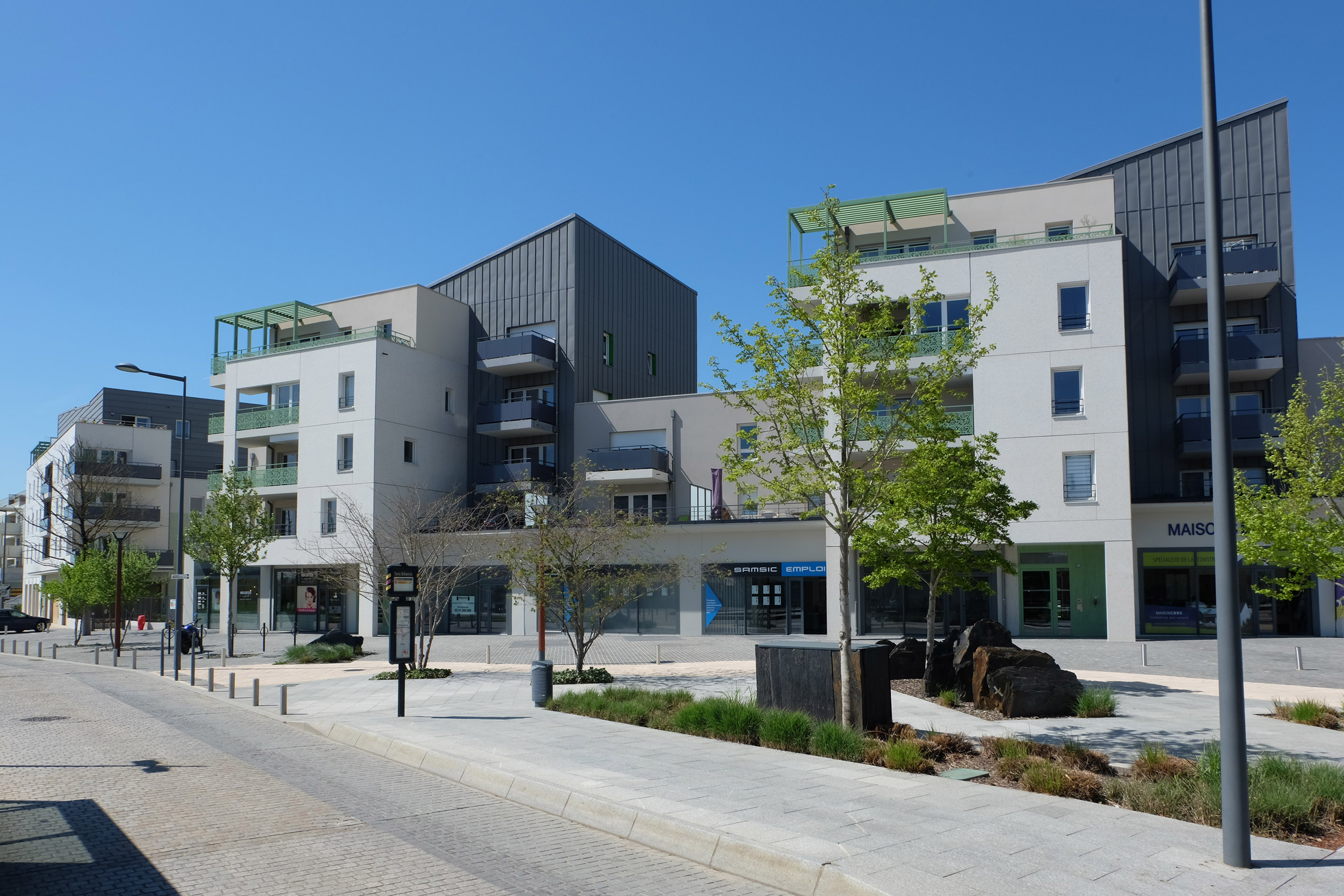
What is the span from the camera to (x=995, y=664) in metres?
15.8

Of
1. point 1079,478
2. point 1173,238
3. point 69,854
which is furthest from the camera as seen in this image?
point 1173,238

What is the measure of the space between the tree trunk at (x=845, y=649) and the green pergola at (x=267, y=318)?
39.0 metres

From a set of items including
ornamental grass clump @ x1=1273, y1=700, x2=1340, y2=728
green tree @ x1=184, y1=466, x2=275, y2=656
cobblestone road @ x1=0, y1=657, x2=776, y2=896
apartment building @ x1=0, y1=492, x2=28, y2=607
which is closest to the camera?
cobblestone road @ x1=0, y1=657, x2=776, y2=896

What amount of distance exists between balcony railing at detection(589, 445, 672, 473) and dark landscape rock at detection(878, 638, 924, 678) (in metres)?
21.8

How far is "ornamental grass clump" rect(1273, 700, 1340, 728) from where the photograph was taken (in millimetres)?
13781

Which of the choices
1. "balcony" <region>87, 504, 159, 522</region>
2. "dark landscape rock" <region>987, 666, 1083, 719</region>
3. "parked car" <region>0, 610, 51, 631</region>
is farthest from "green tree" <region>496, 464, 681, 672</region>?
"parked car" <region>0, 610, 51, 631</region>

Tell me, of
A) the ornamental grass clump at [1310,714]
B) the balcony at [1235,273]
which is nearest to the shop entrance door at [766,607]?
the balcony at [1235,273]

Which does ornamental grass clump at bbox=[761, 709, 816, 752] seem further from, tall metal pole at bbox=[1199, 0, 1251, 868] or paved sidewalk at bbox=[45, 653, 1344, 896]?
tall metal pole at bbox=[1199, 0, 1251, 868]

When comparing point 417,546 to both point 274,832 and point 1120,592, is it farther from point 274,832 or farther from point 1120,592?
point 1120,592

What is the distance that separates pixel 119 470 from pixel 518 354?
3313 centimetres

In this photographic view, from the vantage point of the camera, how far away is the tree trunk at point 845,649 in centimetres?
1263

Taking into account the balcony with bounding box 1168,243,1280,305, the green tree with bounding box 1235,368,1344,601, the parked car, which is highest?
the balcony with bounding box 1168,243,1280,305

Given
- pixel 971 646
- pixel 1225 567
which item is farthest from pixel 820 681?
pixel 1225 567

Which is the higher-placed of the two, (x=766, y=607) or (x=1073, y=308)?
(x=1073, y=308)
